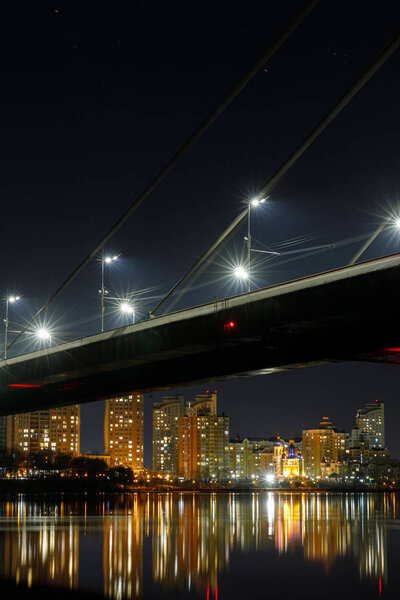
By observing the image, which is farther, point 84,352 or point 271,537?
point 84,352

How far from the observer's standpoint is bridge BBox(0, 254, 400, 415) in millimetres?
32812

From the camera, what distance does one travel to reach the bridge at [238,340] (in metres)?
32.8

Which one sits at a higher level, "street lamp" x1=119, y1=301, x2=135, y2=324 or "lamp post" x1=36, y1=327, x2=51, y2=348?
"street lamp" x1=119, y1=301, x2=135, y2=324

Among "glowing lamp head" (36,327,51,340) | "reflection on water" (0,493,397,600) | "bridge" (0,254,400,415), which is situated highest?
"glowing lamp head" (36,327,51,340)

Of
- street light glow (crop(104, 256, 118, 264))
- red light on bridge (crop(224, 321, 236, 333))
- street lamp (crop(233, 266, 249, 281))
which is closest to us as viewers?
red light on bridge (crop(224, 321, 236, 333))

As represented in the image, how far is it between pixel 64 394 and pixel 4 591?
3610 cm

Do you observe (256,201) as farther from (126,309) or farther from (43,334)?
(43,334)

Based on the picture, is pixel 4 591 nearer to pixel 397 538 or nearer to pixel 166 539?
pixel 166 539

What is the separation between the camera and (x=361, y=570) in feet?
94.8

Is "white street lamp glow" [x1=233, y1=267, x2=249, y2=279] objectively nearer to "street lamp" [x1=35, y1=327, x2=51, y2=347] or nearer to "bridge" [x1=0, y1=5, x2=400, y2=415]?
"bridge" [x1=0, y1=5, x2=400, y2=415]

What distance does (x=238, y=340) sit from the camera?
39.1m

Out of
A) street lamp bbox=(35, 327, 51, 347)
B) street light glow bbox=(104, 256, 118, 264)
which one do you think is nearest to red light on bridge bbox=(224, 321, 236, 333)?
street light glow bbox=(104, 256, 118, 264)

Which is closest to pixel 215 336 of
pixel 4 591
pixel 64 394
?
pixel 4 591

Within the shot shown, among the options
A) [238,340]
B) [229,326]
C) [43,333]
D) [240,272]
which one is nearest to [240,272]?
[240,272]
